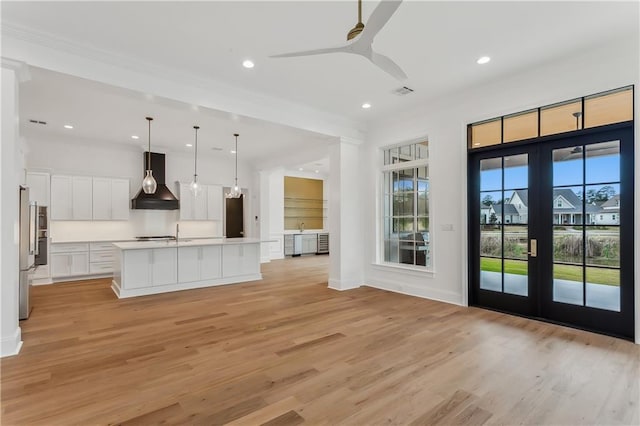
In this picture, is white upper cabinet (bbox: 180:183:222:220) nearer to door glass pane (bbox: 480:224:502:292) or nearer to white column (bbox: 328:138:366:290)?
white column (bbox: 328:138:366:290)

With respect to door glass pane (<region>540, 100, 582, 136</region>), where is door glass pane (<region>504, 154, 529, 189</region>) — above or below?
below

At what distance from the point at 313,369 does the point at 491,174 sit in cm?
374

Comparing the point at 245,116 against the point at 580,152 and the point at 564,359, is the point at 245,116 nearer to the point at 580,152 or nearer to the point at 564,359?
the point at 580,152

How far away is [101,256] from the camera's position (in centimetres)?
722

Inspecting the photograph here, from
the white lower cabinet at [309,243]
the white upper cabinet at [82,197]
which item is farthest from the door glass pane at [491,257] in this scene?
the white upper cabinet at [82,197]

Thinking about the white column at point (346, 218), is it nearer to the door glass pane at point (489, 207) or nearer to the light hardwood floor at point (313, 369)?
the light hardwood floor at point (313, 369)

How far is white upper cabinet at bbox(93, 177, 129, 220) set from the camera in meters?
7.41

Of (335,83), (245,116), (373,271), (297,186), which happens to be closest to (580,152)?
(335,83)

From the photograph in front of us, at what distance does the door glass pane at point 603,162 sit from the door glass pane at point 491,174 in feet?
3.28

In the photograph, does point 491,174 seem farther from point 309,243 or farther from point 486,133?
point 309,243

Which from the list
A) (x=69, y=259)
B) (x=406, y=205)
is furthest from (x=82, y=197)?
(x=406, y=205)

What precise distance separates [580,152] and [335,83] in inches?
126

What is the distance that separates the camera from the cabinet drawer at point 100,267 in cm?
711

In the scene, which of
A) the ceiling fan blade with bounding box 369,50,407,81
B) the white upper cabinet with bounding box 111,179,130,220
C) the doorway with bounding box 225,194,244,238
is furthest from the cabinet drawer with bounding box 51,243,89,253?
the ceiling fan blade with bounding box 369,50,407,81
